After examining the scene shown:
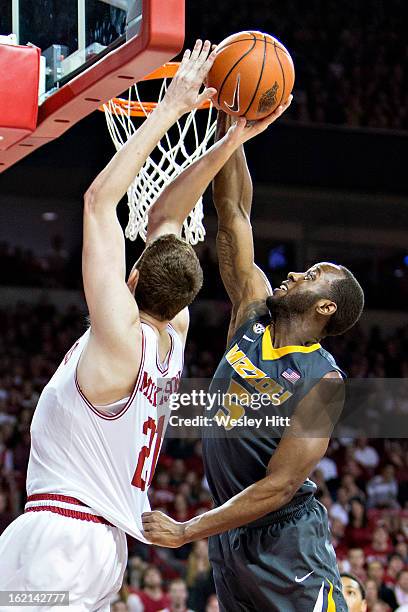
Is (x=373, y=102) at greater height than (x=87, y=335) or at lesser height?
lesser

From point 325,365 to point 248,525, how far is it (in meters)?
0.66

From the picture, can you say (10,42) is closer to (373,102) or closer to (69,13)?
(69,13)

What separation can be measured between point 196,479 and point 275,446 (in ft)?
Answer: 19.6

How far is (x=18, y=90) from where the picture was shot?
320 centimetres

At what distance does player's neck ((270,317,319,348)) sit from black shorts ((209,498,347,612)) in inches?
23.7

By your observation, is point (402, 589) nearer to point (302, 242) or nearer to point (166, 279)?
point (166, 279)

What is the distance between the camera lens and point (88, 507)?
2764 millimetres

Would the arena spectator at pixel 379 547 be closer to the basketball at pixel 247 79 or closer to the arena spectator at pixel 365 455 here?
the arena spectator at pixel 365 455

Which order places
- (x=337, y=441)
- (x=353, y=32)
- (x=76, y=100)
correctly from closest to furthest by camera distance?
(x=76, y=100)
(x=337, y=441)
(x=353, y=32)

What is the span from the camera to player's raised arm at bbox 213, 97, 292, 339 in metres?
3.76

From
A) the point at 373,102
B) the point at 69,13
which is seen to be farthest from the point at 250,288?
the point at 373,102

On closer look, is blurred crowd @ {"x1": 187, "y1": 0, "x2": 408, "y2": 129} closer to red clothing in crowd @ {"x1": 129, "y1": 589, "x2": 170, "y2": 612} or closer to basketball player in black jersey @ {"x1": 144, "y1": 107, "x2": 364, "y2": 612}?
red clothing in crowd @ {"x1": 129, "y1": 589, "x2": 170, "y2": 612}

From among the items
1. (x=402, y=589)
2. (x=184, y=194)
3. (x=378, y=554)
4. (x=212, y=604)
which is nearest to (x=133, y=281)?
(x=184, y=194)

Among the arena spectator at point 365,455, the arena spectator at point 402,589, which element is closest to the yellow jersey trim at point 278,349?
the arena spectator at point 402,589
